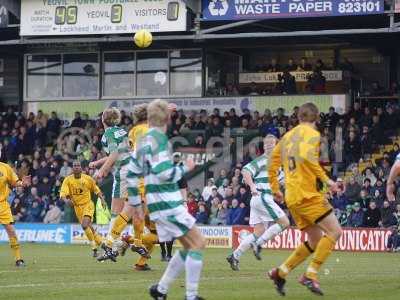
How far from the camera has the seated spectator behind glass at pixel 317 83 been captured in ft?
119

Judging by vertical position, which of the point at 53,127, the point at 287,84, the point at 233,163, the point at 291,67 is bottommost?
the point at 233,163

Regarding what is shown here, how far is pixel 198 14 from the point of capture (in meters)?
32.7

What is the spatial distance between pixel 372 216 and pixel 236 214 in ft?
13.8

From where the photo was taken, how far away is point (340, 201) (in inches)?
1139

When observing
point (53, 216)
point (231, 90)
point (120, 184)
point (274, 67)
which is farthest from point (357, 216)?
point (120, 184)

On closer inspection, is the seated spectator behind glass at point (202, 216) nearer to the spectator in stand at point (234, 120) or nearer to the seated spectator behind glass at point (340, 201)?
the seated spectator behind glass at point (340, 201)

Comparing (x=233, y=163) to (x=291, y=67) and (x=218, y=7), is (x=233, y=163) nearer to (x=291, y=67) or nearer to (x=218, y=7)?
(x=218, y=7)

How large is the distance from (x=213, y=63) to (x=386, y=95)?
6787 millimetres

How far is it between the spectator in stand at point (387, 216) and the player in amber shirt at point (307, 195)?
49.6 ft

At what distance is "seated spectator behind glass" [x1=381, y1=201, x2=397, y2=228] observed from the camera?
27.7 meters

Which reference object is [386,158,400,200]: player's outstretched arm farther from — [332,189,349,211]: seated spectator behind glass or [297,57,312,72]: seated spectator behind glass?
[297,57,312,72]: seated spectator behind glass

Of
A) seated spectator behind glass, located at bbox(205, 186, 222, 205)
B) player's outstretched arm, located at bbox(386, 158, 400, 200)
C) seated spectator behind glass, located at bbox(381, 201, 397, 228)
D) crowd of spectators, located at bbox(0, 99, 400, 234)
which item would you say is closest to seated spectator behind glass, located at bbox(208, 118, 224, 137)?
crowd of spectators, located at bbox(0, 99, 400, 234)

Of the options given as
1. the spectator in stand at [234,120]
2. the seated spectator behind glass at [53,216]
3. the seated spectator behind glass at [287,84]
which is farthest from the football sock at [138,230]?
the seated spectator behind glass at [287,84]

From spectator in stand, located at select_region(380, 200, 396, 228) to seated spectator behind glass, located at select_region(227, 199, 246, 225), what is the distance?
14.1 feet
